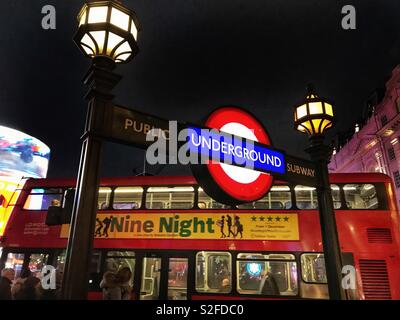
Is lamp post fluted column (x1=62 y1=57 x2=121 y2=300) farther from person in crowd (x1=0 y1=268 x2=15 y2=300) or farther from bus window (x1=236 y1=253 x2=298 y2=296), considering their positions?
bus window (x1=236 y1=253 x2=298 y2=296)

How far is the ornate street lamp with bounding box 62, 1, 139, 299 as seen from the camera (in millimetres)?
2287

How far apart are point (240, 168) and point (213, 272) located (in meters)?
5.01

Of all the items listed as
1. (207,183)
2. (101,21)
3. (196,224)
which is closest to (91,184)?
(207,183)

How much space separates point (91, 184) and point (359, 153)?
33.0m

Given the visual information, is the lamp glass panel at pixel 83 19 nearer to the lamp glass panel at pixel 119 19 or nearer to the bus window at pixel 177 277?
the lamp glass panel at pixel 119 19

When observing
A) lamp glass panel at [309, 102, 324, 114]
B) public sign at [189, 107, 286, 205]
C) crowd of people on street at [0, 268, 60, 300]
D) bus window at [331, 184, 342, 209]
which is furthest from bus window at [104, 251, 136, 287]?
lamp glass panel at [309, 102, 324, 114]

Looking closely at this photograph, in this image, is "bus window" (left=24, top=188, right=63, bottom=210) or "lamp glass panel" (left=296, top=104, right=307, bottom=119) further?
"bus window" (left=24, top=188, right=63, bottom=210)

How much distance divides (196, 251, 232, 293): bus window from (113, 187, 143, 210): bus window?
2.13 meters

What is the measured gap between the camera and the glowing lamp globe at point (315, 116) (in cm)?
468

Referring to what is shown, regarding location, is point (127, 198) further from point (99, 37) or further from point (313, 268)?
point (99, 37)

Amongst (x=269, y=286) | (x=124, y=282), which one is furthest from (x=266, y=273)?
(x=124, y=282)

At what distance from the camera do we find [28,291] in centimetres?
620

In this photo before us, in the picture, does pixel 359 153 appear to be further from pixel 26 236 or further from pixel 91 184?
pixel 91 184

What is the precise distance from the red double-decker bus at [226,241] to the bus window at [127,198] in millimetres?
26
